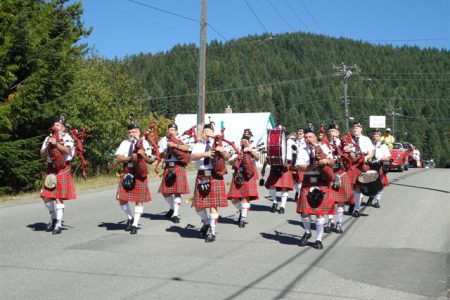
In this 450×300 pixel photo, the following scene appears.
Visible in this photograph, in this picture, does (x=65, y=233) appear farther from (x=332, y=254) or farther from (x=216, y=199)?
(x=332, y=254)

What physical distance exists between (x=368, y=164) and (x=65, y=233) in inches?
275

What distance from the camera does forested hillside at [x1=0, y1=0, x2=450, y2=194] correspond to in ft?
47.8

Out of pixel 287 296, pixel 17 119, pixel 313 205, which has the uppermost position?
pixel 17 119

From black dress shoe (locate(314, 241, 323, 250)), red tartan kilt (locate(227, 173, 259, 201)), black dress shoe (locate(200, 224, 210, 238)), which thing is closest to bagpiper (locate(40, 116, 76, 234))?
black dress shoe (locate(200, 224, 210, 238))

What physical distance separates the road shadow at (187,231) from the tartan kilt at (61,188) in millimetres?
1839

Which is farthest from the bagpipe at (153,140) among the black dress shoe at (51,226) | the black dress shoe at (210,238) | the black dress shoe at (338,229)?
the black dress shoe at (338,229)

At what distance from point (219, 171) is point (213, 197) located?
43 cm

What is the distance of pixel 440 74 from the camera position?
126375 mm

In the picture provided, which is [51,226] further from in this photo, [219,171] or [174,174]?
[219,171]

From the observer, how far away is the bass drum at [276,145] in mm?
8938

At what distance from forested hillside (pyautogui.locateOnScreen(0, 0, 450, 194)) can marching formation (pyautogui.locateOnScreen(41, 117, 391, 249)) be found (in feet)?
19.4

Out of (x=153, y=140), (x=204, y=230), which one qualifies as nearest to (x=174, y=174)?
(x=153, y=140)

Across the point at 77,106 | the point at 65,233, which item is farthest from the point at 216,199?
the point at 77,106

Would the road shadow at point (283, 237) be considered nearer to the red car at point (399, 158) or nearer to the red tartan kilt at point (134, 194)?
the red tartan kilt at point (134, 194)
